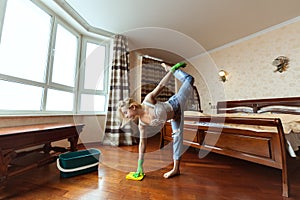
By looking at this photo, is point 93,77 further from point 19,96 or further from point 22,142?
point 22,142

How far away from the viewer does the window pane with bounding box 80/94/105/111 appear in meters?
3.08

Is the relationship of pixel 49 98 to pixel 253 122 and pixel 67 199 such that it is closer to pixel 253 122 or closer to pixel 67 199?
pixel 67 199

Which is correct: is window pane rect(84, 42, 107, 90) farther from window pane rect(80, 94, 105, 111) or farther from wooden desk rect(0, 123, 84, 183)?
wooden desk rect(0, 123, 84, 183)

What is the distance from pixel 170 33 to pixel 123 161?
2735 mm

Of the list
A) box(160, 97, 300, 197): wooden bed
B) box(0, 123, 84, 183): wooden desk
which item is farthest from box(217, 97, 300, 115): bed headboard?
Result: box(0, 123, 84, 183): wooden desk

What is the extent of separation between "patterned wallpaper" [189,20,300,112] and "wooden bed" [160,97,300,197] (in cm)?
43

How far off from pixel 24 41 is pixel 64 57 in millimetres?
699

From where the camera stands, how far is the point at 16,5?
1956mm

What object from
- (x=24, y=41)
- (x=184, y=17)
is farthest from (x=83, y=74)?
(x=184, y=17)

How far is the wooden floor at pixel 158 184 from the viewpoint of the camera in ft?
4.00

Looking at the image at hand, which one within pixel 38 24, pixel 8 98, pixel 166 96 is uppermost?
pixel 38 24

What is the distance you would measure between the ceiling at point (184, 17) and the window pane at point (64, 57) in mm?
523

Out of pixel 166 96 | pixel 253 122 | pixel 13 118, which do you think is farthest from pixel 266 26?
pixel 13 118

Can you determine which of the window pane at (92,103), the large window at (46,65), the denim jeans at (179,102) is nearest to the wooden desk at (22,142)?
the large window at (46,65)
